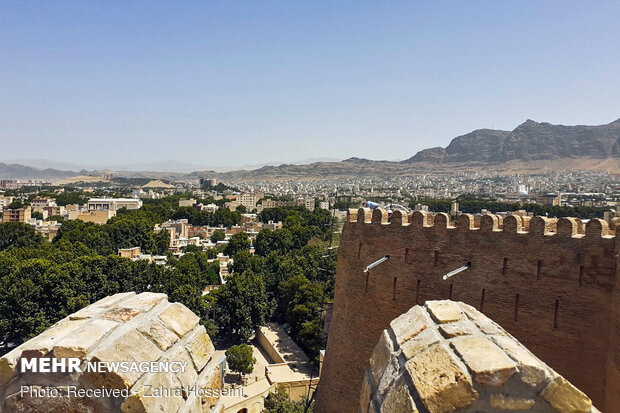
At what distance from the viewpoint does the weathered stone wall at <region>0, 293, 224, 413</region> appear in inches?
129

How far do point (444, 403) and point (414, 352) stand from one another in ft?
1.58

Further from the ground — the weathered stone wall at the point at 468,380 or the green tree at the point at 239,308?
the weathered stone wall at the point at 468,380

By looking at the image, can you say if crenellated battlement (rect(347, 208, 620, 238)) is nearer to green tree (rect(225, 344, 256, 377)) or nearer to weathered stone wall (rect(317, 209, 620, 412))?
weathered stone wall (rect(317, 209, 620, 412))

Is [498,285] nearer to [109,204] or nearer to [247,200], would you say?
[109,204]

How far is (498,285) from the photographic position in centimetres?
920

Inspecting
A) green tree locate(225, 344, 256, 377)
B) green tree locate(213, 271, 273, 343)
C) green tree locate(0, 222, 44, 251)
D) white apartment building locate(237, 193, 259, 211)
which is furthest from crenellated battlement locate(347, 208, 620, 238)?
white apartment building locate(237, 193, 259, 211)

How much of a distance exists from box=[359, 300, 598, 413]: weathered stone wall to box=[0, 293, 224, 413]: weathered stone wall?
1.38m

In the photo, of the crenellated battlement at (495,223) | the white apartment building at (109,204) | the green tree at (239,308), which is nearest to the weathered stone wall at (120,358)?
the crenellated battlement at (495,223)

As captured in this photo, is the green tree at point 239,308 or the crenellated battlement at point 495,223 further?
the green tree at point 239,308

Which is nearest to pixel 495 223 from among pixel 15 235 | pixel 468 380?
pixel 468 380

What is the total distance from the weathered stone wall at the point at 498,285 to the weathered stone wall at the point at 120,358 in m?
6.77

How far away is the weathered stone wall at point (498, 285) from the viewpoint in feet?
27.1

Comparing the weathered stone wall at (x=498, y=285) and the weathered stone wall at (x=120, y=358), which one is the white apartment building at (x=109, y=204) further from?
the weathered stone wall at (x=120, y=358)

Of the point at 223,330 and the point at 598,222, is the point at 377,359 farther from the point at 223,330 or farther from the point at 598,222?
the point at 223,330
